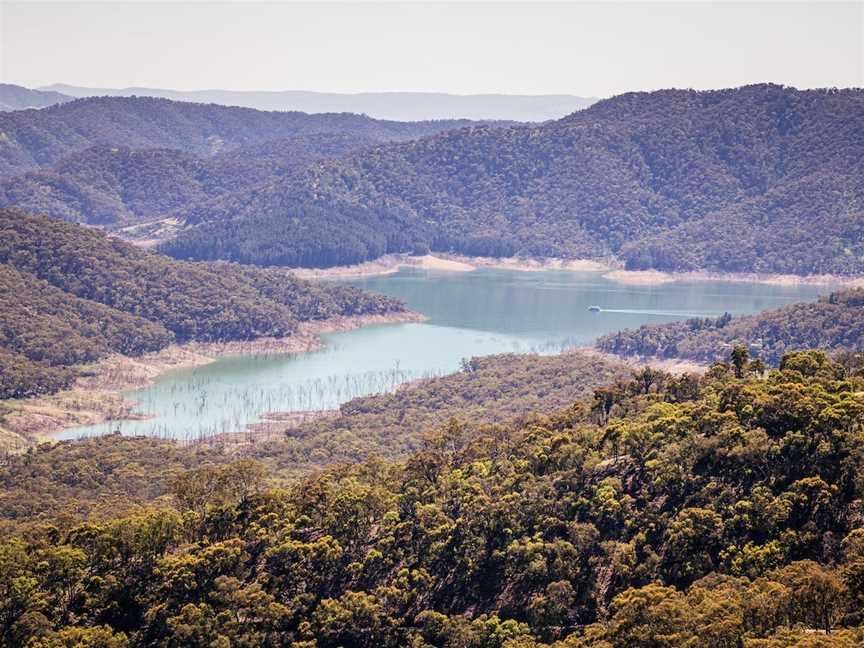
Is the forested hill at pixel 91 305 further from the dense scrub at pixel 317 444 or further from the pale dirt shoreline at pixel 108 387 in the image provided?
the dense scrub at pixel 317 444

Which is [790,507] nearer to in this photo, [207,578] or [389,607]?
[389,607]

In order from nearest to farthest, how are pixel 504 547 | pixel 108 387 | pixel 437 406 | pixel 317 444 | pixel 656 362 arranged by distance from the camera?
1. pixel 504 547
2. pixel 317 444
3. pixel 437 406
4. pixel 108 387
5. pixel 656 362

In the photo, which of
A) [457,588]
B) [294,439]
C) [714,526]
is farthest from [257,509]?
[294,439]

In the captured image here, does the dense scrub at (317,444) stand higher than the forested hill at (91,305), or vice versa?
the forested hill at (91,305)

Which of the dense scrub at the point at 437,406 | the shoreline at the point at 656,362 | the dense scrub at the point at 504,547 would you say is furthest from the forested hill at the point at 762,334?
the dense scrub at the point at 504,547

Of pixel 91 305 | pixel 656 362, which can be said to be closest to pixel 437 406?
pixel 656 362

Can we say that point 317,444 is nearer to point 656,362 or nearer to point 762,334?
point 656,362
